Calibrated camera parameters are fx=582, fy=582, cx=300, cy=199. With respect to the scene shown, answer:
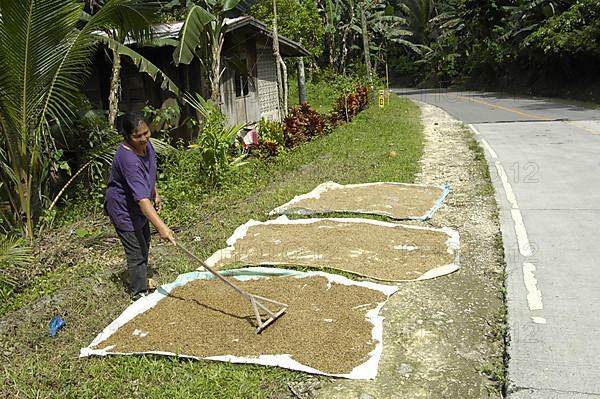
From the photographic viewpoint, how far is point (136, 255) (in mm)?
4777

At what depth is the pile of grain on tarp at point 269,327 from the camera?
3.70 meters

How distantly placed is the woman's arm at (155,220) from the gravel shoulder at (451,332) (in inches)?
62.8

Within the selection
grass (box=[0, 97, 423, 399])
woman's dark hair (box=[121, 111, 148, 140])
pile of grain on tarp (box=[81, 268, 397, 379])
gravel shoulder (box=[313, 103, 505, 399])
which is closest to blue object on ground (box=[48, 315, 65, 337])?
grass (box=[0, 97, 423, 399])

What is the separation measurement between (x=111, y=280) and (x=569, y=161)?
7.54 metres

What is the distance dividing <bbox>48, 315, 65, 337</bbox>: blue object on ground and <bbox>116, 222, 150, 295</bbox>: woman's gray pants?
65 cm

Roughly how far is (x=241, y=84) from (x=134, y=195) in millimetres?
10042

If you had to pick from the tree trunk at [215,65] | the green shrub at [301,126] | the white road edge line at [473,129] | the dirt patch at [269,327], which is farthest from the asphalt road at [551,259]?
the tree trunk at [215,65]

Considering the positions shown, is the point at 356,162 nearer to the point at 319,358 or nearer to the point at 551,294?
the point at 551,294

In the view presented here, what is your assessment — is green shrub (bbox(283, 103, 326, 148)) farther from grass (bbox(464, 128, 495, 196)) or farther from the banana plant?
grass (bbox(464, 128, 495, 196))

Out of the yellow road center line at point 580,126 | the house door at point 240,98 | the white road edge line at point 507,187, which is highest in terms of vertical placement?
the house door at point 240,98

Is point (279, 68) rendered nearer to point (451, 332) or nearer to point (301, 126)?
point (301, 126)

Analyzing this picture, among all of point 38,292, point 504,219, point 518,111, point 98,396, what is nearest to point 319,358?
point 98,396

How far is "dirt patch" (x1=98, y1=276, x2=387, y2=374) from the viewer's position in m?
3.77

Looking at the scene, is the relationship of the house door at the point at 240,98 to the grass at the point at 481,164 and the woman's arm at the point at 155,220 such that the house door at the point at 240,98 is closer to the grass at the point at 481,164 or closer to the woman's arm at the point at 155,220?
the grass at the point at 481,164
